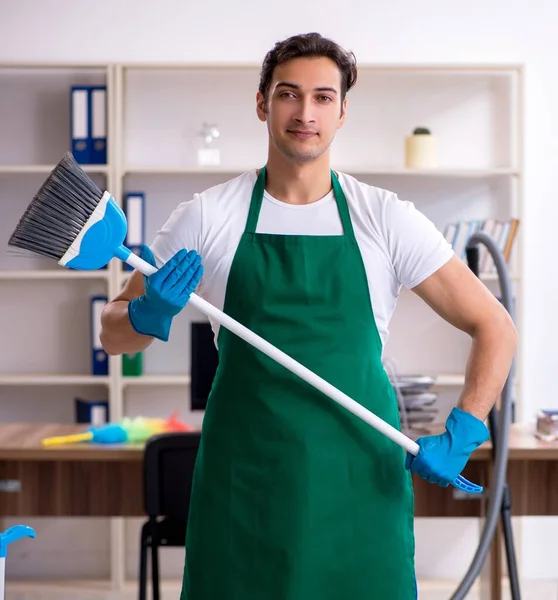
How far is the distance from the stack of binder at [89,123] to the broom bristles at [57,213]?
2.49m

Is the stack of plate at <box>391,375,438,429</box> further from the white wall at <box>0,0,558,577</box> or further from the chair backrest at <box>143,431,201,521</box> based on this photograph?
the white wall at <box>0,0,558,577</box>

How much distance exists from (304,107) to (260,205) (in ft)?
0.65

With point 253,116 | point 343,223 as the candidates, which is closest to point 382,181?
point 253,116

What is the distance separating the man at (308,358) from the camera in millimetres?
1622

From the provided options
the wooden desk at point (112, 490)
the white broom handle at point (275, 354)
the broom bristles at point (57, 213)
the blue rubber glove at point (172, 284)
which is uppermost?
the broom bristles at point (57, 213)

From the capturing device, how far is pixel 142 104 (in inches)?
164

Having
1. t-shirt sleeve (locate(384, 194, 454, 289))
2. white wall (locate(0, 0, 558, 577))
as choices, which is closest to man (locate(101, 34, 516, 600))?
t-shirt sleeve (locate(384, 194, 454, 289))

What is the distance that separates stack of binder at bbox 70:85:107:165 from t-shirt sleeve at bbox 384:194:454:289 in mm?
2504

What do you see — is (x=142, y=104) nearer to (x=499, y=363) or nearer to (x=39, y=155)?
(x=39, y=155)

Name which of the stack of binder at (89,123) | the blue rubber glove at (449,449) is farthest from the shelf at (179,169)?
the blue rubber glove at (449,449)

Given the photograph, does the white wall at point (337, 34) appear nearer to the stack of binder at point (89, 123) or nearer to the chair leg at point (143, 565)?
the stack of binder at point (89, 123)

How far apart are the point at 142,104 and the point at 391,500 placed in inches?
114

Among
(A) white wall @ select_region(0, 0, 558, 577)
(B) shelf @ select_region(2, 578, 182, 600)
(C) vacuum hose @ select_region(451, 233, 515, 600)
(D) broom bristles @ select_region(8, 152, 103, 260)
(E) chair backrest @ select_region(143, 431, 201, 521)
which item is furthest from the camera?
(A) white wall @ select_region(0, 0, 558, 577)

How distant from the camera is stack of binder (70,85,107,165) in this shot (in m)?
3.92
